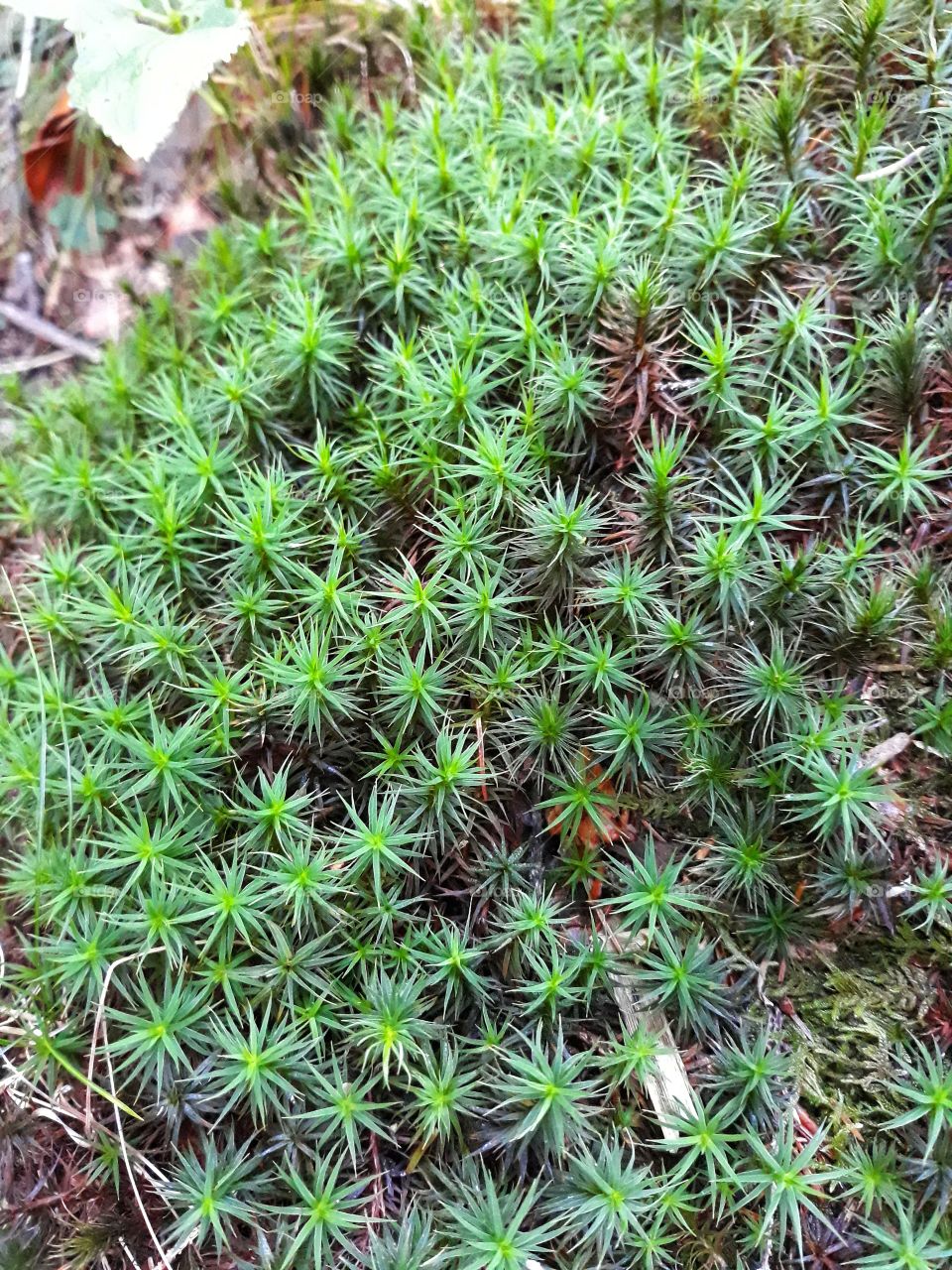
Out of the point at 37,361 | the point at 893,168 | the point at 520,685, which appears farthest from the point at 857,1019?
the point at 37,361

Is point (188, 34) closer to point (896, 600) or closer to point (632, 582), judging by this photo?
point (632, 582)

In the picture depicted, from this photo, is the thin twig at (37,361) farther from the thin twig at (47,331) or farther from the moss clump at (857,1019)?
the moss clump at (857,1019)

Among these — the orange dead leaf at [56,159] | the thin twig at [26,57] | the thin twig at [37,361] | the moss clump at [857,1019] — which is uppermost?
the thin twig at [26,57]

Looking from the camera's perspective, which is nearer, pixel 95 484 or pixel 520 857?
pixel 520 857

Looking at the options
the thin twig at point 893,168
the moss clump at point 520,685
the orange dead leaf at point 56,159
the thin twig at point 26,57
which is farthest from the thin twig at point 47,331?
the thin twig at point 893,168

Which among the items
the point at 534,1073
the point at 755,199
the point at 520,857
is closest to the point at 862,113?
the point at 755,199

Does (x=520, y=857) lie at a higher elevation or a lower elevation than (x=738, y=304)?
lower

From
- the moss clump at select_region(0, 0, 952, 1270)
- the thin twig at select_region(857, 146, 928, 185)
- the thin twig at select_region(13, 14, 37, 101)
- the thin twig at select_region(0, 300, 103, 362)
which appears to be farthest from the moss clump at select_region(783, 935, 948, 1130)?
the thin twig at select_region(13, 14, 37, 101)
